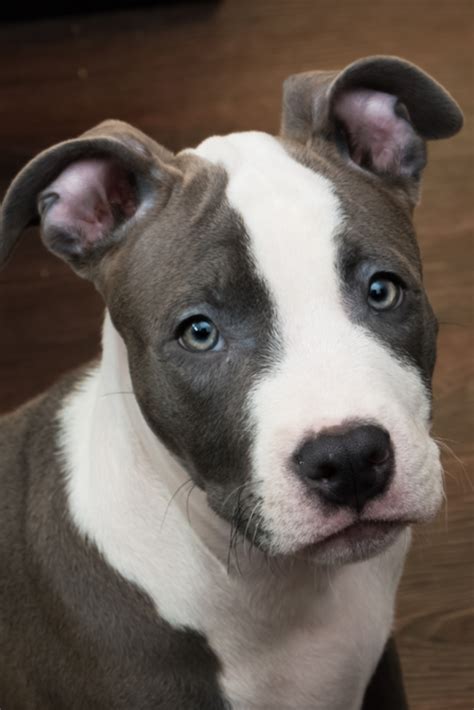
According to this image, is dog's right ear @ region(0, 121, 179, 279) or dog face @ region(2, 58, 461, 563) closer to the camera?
dog face @ region(2, 58, 461, 563)

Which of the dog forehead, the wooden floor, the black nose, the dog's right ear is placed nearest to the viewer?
the black nose

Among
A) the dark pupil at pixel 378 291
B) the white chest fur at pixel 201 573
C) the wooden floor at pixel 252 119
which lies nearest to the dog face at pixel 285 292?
the dark pupil at pixel 378 291

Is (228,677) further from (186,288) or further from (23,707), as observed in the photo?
(186,288)

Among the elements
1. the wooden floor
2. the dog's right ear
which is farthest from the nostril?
the wooden floor

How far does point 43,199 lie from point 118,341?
24cm

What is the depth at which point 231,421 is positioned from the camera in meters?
1.62

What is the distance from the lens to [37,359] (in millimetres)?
3342

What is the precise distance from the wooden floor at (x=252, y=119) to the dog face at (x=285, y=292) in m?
1.12

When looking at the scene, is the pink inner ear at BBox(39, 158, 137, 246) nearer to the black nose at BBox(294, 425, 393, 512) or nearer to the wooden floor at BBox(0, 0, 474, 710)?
the black nose at BBox(294, 425, 393, 512)

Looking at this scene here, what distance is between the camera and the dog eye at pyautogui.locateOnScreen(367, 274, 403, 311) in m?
1.65

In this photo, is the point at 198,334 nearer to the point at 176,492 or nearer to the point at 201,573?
the point at 176,492

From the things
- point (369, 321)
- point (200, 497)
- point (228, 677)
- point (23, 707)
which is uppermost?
point (369, 321)

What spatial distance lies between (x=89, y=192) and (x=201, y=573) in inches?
23.9

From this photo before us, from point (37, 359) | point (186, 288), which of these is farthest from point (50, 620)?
point (37, 359)
